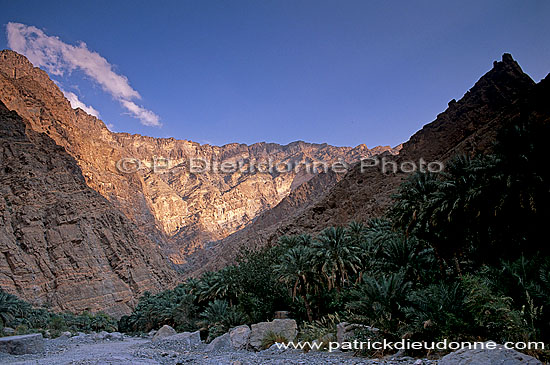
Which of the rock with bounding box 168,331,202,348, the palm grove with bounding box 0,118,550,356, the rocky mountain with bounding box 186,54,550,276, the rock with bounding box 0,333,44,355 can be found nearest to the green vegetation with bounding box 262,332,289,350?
the palm grove with bounding box 0,118,550,356

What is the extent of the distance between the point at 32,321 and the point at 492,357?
3864 centimetres

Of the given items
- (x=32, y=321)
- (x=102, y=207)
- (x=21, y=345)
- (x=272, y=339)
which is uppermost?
(x=102, y=207)

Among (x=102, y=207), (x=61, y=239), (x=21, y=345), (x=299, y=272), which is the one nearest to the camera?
(x=21, y=345)

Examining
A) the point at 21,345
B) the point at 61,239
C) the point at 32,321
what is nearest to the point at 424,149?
the point at 21,345

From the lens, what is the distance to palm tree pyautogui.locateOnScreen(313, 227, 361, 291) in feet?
63.6

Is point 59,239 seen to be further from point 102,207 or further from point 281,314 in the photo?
point 281,314

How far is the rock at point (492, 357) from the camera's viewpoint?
5.18 metres

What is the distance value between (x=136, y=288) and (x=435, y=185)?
62.6 metres

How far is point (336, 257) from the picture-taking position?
64.8ft

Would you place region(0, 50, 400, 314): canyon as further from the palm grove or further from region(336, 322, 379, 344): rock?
region(336, 322, 379, 344): rock

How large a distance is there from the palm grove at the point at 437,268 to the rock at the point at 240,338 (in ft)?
8.51

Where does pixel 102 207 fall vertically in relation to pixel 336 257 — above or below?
above

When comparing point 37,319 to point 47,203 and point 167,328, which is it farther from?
point 47,203

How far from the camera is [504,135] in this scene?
12.2m
